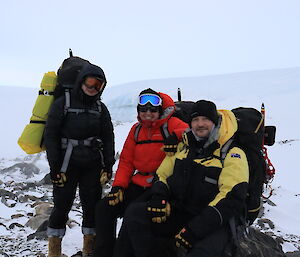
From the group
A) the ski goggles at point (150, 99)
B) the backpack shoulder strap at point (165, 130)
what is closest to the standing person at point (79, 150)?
the ski goggles at point (150, 99)

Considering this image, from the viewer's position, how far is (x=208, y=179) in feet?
10.8

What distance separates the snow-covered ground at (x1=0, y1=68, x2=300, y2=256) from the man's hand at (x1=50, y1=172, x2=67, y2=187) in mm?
1208

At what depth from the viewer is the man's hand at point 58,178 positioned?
3939 mm

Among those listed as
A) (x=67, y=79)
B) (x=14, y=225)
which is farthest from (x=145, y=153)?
(x=14, y=225)

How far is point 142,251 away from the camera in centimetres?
323

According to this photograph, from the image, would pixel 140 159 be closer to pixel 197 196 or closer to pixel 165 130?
pixel 165 130

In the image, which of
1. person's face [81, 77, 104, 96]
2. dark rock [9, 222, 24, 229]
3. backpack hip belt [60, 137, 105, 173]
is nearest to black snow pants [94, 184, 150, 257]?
backpack hip belt [60, 137, 105, 173]

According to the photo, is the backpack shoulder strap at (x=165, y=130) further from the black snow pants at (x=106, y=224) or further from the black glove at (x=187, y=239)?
the black glove at (x=187, y=239)

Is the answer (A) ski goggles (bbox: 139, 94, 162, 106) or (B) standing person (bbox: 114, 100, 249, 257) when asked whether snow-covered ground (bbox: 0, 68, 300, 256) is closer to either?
(B) standing person (bbox: 114, 100, 249, 257)

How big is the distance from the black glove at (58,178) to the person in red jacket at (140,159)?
526mm

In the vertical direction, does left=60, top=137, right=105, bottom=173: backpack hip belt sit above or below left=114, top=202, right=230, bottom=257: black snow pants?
above

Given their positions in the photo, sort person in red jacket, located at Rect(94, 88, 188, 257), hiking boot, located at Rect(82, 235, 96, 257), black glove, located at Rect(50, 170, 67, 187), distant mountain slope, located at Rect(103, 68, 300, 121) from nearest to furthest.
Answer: person in red jacket, located at Rect(94, 88, 188, 257), black glove, located at Rect(50, 170, 67, 187), hiking boot, located at Rect(82, 235, 96, 257), distant mountain slope, located at Rect(103, 68, 300, 121)

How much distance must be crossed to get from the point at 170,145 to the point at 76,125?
1.21 metres

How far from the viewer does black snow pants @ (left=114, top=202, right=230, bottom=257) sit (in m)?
3.10
